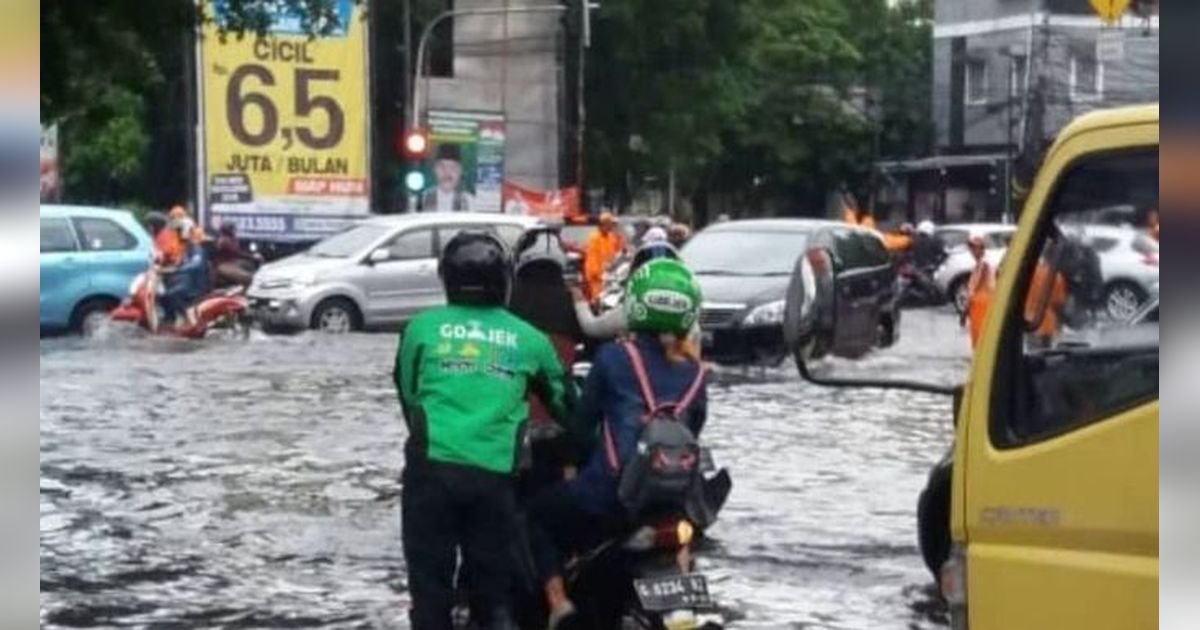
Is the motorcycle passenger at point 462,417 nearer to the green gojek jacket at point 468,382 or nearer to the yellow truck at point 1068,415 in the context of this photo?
the green gojek jacket at point 468,382

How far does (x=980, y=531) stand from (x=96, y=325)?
25.9 meters

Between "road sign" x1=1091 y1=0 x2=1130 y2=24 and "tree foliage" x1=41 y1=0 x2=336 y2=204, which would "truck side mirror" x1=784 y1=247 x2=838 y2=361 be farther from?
"tree foliage" x1=41 y1=0 x2=336 y2=204

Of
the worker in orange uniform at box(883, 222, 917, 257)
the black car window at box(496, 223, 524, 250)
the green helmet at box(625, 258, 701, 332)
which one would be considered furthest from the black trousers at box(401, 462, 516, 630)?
the worker in orange uniform at box(883, 222, 917, 257)

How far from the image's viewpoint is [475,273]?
7.44 meters

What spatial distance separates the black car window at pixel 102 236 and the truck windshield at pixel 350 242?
7.91 feet

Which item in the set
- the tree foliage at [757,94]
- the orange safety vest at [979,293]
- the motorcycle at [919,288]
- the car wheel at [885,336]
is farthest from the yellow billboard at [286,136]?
the car wheel at [885,336]

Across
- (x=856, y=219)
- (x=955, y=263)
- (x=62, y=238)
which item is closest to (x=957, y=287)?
(x=955, y=263)

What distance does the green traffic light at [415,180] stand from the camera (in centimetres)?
4056

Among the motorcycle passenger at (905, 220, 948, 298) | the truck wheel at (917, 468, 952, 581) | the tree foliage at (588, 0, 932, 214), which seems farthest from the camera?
the tree foliage at (588, 0, 932, 214)

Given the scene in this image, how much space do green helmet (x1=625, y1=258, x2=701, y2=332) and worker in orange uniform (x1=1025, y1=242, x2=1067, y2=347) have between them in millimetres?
2873

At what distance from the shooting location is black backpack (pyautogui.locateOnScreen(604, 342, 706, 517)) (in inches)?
296

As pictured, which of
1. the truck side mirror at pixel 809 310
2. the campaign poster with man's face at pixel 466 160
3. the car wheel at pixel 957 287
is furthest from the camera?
the campaign poster with man's face at pixel 466 160

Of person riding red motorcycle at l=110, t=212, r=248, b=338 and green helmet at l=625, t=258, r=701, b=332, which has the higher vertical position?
green helmet at l=625, t=258, r=701, b=332

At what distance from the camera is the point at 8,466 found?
107 inches
